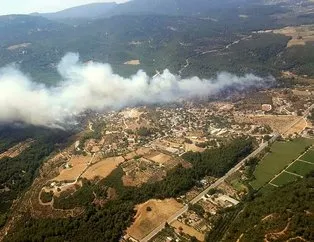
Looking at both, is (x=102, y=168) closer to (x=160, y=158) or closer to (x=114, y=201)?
(x=160, y=158)

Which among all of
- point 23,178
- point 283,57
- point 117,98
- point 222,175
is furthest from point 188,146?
Answer: point 283,57

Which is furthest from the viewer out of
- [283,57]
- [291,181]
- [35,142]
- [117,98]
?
[283,57]

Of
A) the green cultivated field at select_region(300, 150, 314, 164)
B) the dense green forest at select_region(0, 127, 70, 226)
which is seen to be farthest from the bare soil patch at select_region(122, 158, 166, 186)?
the green cultivated field at select_region(300, 150, 314, 164)

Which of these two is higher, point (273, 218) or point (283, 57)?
point (273, 218)

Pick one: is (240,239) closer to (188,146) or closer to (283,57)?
(188,146)

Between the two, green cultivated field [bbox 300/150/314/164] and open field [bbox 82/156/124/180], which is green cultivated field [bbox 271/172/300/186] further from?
open field [bbox 82/156/124/180]

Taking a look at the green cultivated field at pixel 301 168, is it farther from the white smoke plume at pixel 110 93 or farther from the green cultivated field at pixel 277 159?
the white smoke plume at pixel 110 93
